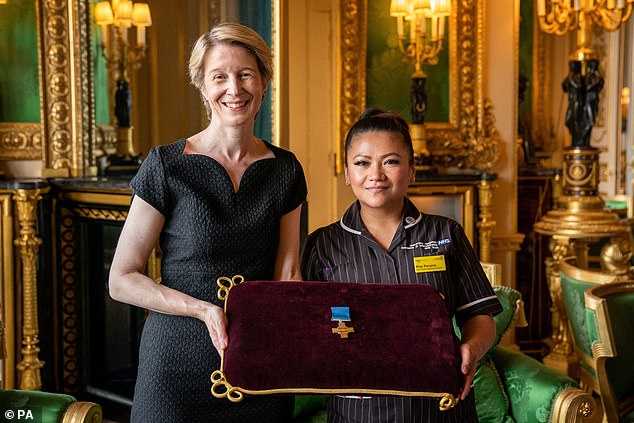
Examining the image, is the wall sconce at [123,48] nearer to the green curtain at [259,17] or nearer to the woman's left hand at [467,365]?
the green curtain at [259,17]

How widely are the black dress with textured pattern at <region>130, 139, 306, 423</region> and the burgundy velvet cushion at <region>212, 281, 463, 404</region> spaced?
16 cm

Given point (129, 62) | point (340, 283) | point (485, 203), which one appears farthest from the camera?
point (485, 203)

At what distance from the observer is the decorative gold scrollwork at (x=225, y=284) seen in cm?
180

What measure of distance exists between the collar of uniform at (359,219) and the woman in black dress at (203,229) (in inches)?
5.5

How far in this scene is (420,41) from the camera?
5.34 m

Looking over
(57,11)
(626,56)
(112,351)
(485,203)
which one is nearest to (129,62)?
(57,11)

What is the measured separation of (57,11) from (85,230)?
3.64 feet

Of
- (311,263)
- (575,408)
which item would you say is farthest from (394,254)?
(575,408)

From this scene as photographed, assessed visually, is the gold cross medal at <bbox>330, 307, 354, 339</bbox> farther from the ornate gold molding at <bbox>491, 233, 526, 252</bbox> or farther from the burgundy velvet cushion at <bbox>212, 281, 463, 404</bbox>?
the ornate gold molding at <bbox>491, 233, 526, 252</bbox>

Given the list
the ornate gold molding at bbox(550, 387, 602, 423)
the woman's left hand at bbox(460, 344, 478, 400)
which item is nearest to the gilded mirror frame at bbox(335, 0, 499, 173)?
the ornate gold molding at bbox(550, 387, 602, 423)

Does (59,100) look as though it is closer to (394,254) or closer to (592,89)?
(592,89)

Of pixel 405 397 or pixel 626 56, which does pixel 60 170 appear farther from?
pixel 626 56

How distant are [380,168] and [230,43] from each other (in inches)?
15.7

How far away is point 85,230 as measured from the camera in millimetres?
4391
